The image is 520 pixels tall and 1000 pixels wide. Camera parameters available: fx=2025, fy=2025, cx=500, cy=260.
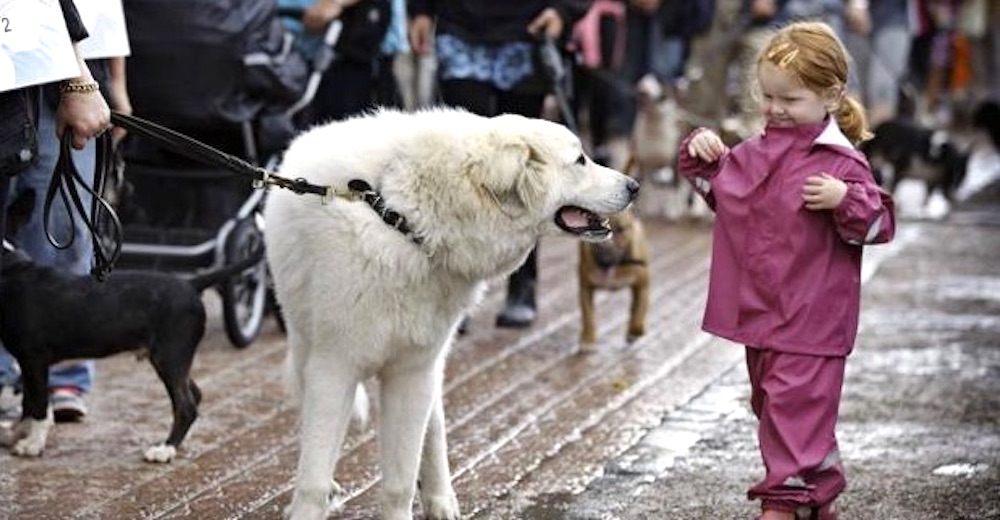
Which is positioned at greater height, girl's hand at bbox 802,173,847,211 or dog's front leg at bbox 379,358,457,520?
girl's hand at bbox 802,173,847,211

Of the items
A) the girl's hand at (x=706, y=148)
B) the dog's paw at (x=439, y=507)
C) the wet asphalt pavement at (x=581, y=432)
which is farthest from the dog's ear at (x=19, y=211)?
the girl's hand at (x=706, y=148)

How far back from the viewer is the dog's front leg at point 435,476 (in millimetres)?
6094

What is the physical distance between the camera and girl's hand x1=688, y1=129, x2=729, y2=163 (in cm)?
591

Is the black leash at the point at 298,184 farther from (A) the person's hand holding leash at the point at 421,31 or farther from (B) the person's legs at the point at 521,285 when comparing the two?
(A) the person's hand holding leash at the point at 421,31

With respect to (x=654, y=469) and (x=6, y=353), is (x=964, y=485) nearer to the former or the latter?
(x=654, y=469)

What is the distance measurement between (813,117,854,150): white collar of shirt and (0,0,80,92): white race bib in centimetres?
208

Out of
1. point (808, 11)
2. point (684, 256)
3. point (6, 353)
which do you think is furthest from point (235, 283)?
point (808, 11)

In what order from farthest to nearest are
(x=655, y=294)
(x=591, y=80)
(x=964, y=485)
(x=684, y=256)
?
(x=591, y=80)
(x=684, y=256)
(x=655, y=294)
(x=964, y=485)

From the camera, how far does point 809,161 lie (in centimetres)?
574

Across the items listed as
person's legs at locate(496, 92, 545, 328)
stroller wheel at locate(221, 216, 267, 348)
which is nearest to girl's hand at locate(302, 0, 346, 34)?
person's legs at locate(496, 92, 545, 328)

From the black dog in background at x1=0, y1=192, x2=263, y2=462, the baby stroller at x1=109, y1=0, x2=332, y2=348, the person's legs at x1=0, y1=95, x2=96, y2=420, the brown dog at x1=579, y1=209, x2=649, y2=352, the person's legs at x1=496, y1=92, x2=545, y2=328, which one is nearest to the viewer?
the person's legs at x1=0, y1=95, x2=96, y2=420

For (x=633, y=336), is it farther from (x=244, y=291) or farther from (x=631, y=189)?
(x=631, y=189)

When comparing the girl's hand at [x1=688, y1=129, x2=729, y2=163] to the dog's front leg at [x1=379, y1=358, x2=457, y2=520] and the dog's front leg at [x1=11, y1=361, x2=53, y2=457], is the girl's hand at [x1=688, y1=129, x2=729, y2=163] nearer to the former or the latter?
the dog's front leg at [x1=379, y1=358, x2=457, y2=520]

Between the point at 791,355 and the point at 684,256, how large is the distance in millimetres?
7327
